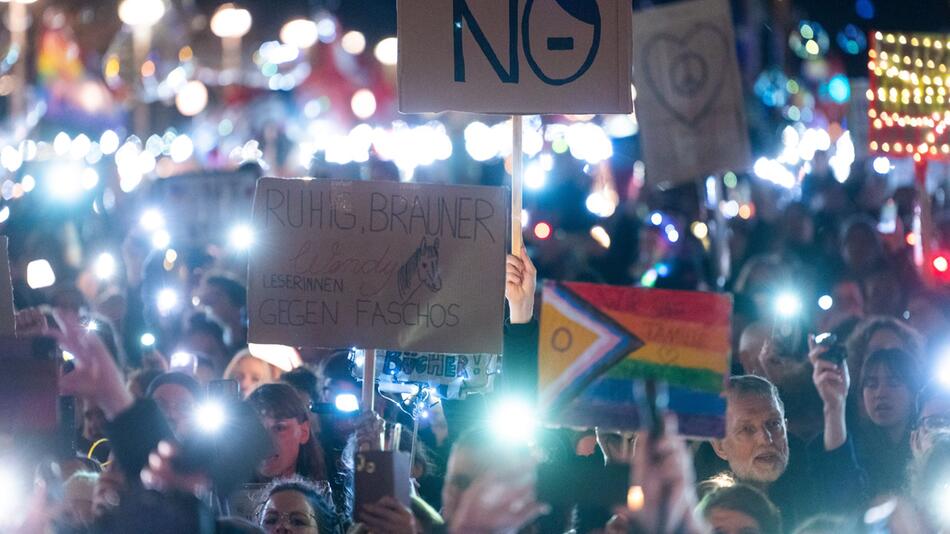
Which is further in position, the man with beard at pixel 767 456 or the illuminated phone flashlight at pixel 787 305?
the illuminated phone flashlight at pixel 787 305

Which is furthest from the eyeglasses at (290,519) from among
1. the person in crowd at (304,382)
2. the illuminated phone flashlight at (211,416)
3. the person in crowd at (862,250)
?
the person in crowd at (862,250)

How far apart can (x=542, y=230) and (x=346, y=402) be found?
5430 mm

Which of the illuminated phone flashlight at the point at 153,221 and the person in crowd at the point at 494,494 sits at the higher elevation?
the illuminated phone flashlight at the point at 153,221

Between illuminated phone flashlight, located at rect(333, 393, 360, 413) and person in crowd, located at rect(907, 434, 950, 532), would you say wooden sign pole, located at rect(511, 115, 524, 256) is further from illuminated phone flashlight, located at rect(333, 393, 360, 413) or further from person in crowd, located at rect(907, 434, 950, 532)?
person in crowd, located at rect(907, 434, 950, 532)

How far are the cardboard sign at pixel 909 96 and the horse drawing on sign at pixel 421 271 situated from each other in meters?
5.79

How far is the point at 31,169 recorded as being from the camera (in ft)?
48.9

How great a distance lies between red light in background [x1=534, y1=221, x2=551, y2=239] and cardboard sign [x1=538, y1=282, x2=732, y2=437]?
681 cm

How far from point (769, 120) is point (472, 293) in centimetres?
2020

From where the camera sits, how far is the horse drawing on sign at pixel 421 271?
5723mm

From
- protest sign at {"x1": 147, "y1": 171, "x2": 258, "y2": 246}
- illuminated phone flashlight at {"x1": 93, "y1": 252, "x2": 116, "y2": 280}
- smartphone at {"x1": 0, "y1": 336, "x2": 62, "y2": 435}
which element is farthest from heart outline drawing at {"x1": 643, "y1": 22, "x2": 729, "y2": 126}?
smartphone at {"x1": 0, "y1": 336, "x2": 62, "y2": 435}

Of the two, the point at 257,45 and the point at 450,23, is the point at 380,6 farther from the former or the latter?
the point at 450,23

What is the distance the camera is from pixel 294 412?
6473 millimetres

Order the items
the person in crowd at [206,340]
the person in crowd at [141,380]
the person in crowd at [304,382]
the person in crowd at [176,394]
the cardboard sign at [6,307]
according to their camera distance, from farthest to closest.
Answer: the person in crowd at [206,340]
the person in crowd at [141,380]
the person in crowd at [304,382]
the person in crowd at [176,394]
the cardboard sign at [6,307]

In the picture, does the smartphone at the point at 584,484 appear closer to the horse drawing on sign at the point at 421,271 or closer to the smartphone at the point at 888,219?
the horse drawing on sign at the point at 421,271
